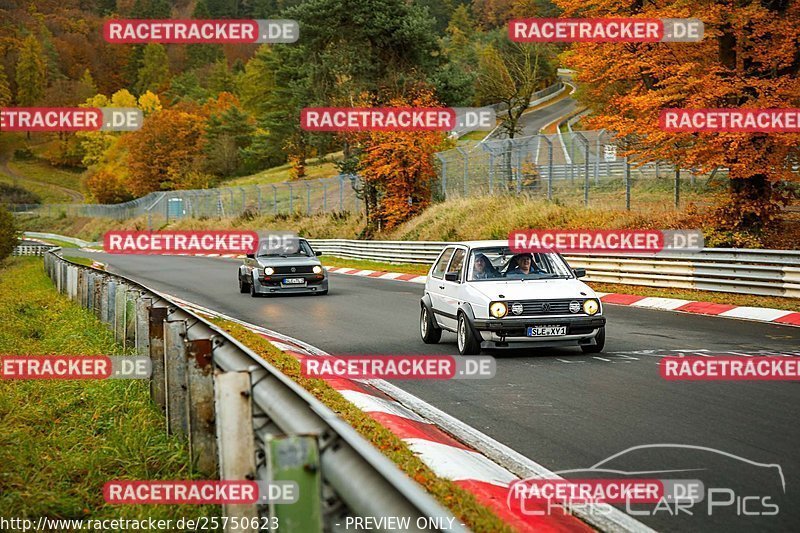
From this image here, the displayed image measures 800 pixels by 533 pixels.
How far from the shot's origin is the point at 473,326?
1182cm

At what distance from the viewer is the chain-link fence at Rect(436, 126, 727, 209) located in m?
27.5

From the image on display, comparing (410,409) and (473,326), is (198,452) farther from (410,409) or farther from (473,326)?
(473,326)

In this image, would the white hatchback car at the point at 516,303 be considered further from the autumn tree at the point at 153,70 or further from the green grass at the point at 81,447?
the autumn tree at the point at 153,70

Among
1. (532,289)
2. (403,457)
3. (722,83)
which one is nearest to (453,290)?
(532,289)

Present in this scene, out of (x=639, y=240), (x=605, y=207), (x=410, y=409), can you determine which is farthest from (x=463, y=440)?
(x=605, y=207)

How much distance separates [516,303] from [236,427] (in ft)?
25.3

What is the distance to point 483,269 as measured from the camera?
1293 centimetres

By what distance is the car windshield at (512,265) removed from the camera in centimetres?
1284

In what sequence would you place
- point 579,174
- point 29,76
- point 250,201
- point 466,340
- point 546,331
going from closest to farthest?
1. point 546,331
2. point 466,340
3. point 579,174
4. point 250,201
5. point 29,76

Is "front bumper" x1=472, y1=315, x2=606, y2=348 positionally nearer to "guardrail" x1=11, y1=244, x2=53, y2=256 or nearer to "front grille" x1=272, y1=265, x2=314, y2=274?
"front grille" x1=272, y1=265, x2=314, y2=274

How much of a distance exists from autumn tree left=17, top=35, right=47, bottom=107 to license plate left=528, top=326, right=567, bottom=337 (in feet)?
555

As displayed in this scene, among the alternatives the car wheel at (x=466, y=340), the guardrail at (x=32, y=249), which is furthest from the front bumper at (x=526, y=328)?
the guardrail at (x=32, y=249)

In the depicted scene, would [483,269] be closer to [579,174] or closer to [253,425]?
[253,425]

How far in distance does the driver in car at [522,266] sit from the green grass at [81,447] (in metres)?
5.19
